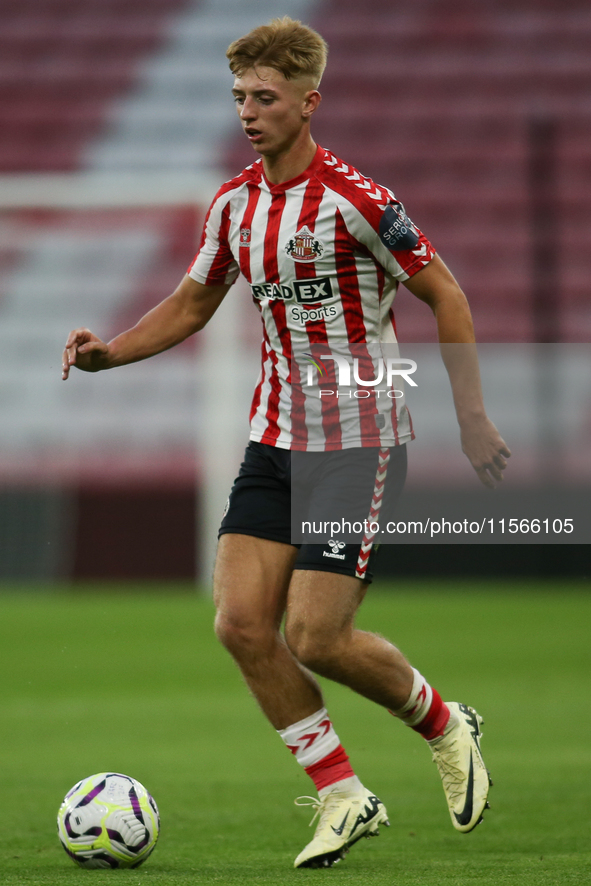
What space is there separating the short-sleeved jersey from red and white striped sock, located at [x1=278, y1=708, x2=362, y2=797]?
2.53 ft

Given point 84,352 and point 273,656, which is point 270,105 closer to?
point 84,352

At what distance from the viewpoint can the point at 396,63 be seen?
1331cm

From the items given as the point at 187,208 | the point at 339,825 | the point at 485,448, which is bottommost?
the point at 339,825

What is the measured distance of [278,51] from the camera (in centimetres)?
359

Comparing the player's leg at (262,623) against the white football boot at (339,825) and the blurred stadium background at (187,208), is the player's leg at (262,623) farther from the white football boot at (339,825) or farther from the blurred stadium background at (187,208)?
the blurred stadium background at (187,208)

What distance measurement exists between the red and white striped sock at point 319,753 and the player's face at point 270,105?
1591mm

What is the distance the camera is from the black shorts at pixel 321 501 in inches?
142

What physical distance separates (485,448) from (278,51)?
121 centimetres

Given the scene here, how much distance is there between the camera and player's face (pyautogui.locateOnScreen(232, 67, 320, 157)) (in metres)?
3.58

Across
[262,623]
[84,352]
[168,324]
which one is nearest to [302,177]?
[168,324]

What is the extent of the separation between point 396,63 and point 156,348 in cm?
1004

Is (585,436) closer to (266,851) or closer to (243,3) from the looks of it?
(243,3)

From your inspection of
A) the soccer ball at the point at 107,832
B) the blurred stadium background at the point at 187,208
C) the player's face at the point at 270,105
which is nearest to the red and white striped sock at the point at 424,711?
the soccer ball at the point at 107,832

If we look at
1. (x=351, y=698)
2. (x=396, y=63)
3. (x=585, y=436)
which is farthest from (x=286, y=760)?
(x=396, y=63)
